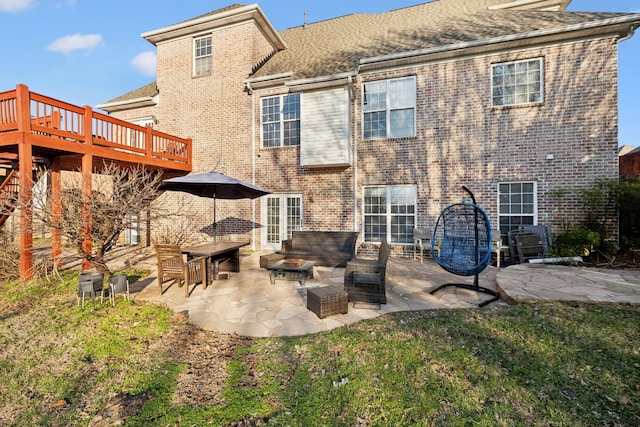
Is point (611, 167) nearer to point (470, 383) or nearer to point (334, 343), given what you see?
point (470, 383)

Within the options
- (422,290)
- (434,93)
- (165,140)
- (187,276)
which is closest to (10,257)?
(187,276)

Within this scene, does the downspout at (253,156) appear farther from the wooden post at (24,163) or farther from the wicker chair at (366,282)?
the wicker chair at (366,282)

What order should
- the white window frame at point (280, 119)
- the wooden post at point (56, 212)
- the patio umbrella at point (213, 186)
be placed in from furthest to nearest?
the white window frame at point (280, 119), the patio umbrella at point (213, 186), the wooden post at point (56, 212)

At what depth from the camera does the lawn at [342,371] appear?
7.73 ft

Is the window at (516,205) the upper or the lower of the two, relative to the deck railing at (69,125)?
lower

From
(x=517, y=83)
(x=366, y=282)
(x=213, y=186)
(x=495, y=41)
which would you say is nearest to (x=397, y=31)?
(x=495, y=41)

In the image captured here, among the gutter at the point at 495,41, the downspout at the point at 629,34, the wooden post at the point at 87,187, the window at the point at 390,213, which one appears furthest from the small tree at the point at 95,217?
the downspout at the point at 629,34

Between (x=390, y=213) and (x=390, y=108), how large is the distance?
354cm

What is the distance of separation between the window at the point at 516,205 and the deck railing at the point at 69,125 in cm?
1157

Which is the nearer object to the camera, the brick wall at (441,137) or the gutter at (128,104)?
the brick wall at (441,137)

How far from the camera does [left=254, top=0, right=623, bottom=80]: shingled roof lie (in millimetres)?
8617

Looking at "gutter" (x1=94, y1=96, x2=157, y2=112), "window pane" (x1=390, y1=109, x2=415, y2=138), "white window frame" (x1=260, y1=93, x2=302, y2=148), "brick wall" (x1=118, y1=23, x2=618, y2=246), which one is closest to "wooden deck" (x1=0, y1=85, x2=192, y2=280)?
"brick wall" (x1=118, y1=23, x2=618, y2=246)

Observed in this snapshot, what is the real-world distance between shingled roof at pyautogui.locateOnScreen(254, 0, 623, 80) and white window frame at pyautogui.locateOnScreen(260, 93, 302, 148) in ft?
2.96

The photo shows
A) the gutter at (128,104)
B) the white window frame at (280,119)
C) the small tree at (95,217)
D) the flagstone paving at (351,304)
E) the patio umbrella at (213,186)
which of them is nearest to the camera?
the flagstone paving at (351,304)
